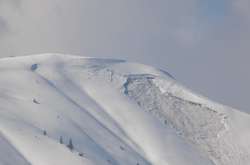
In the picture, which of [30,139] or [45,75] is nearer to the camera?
[30,139]

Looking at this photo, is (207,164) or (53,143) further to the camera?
(207,164)

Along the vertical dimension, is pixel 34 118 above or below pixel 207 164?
above

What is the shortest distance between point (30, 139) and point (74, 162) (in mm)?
12517

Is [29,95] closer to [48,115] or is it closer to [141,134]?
[48,115]

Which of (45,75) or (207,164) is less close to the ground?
(45,75)

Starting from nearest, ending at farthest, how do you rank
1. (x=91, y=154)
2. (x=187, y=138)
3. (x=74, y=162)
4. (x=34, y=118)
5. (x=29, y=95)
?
(x=74, y=162) → (x=91, y=154) → (x=34, y=118) → (x=29, y=95) → (x=187, y=138)

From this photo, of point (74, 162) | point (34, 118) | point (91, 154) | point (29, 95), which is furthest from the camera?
point (29, 95)

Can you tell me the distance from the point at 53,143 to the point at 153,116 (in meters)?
62.0

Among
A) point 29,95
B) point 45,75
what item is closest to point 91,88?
point 45,75

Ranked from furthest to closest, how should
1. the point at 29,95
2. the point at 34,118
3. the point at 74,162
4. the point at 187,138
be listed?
the point at 187,138
the point at 29,95
the point at 34,118
the point at 74,162

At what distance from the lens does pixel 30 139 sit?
138m

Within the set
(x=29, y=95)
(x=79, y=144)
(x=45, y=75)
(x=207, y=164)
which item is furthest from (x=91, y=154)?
(x=45, y=75)

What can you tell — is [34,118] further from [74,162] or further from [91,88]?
[91,88]

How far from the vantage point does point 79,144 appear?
145500mm
